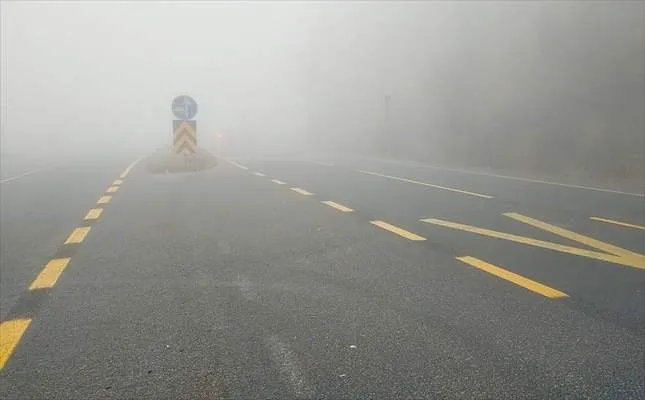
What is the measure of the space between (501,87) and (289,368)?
23.6m

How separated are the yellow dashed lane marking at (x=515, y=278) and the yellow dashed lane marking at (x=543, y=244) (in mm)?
1013

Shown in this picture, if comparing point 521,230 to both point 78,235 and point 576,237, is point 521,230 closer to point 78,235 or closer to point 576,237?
point 576,237

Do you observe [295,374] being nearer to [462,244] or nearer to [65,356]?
[65,356]

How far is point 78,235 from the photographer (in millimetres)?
6379

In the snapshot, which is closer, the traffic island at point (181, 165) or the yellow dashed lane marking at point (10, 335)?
the yellow dashed lane marking at point (10, 335)

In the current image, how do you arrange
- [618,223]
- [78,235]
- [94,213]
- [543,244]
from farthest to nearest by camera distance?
1. [94,213]
2. [618,223]
3. [78,235]
4. [543,244]

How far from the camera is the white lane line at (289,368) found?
2646mm

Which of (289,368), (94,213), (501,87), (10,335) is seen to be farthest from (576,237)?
(501,87)

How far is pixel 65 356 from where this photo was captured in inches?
120

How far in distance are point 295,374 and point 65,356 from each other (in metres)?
1.25

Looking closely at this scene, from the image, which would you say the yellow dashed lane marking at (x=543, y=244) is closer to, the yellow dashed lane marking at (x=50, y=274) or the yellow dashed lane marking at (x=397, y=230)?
the yellow dashed lane marking at (x=397, y=230)

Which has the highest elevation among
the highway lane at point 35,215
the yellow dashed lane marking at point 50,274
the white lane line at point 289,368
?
the white lane line at point 289,368

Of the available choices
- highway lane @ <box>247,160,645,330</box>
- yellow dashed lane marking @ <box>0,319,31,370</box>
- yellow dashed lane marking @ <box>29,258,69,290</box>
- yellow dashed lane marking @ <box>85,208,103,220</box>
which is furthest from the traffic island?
yellow dashed lane marking @ <box>0,319,31,370</box>

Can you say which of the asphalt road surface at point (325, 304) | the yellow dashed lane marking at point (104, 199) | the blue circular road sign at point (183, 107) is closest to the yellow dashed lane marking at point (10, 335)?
the asphalt road surface at point (325, 304)
